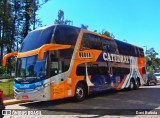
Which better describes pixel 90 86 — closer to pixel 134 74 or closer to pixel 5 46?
pixel 134 74

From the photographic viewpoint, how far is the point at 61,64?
15.2 metres

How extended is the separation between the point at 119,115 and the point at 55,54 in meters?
4.96

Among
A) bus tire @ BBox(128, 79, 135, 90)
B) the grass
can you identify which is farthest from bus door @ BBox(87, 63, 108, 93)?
the grass

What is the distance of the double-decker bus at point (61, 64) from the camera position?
14.5 m

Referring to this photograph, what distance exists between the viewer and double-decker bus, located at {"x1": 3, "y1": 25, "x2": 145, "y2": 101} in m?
14.5

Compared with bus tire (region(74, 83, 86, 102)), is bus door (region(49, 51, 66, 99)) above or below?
above

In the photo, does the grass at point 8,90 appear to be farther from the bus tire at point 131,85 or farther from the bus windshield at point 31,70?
the bus tire at point 131,85

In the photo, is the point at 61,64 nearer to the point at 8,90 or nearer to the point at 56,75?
the point at 56,75

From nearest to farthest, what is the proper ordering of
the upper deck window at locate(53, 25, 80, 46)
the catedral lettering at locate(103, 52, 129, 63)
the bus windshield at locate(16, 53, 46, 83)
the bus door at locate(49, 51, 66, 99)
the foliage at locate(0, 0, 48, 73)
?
the bus windshield at locate(16, 53, 46, 83)
the bus door at locate(49, 51, 66, 99)
the upper deck window at locate(53, 25, 80, 46)
the catedral lettering at locate(103, 52, 129, 63)
the foliage at locate(0, 0, 48, 73)

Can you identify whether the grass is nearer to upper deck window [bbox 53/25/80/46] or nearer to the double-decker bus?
the double-decker bus

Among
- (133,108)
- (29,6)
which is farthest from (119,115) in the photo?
(29,6)

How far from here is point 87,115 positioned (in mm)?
11852

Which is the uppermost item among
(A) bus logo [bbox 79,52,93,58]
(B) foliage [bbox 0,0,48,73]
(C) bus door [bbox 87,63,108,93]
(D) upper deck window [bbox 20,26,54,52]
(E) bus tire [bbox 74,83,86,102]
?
(B) foliage [bbox 0,0,48,73]

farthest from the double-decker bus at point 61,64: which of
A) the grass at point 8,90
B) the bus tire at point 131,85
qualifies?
the bus tire at point 131,85
